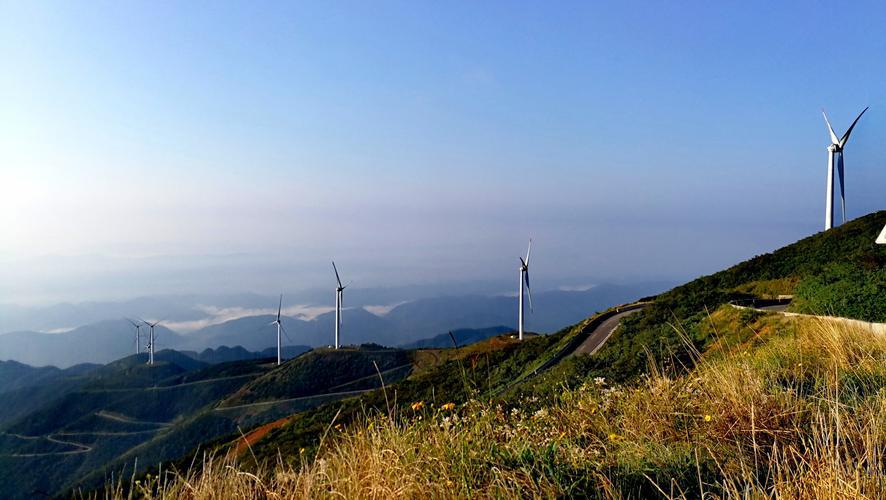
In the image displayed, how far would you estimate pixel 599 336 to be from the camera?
57531mm

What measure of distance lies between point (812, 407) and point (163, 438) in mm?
145310

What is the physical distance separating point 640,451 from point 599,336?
52.4m

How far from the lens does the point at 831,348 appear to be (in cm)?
1181

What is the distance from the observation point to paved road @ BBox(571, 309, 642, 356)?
53794 mm

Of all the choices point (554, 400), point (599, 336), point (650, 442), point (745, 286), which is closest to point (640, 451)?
point (650, 442)

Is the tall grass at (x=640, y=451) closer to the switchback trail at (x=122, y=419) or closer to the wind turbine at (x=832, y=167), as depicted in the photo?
the wind turbine at (x=832, y=167)

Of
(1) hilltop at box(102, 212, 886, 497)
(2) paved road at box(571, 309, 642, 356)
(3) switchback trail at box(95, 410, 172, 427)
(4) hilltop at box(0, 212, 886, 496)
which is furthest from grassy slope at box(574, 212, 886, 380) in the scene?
(3) switchback trail at box(95, 410, 172, 427)

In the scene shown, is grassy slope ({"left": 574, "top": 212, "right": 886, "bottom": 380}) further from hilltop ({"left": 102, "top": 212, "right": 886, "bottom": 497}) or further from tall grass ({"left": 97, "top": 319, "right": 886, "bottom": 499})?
tall grass ({"left": 97, "top": 319, "right": 886, "bottom": 499})

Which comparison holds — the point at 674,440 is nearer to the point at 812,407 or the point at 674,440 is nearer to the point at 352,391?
the point at 812,407

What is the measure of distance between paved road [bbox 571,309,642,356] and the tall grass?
144 feet

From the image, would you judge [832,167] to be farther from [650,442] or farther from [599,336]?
[650,442]

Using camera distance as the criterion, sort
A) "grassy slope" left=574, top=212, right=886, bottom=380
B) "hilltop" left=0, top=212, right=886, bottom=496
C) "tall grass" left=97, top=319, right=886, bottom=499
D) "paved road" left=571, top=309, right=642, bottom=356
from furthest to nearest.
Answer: "paved road" left=571, top=309, right=642, bottom=356 → "grassy slope" left=574, top=212, right=886, bottom=380 → "hilltop" left=0, top=212, right=886, bottom=496 → "tall grass" left=97, top=319, right=886, bottom=499

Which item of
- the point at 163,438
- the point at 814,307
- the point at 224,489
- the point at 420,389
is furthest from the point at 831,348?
the point at 163,438

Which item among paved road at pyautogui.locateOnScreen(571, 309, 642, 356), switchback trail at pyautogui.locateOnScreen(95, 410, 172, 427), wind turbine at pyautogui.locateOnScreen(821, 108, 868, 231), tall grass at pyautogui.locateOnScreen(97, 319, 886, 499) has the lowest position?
switchback trail at pyautogui.locateOnScreen(95, 410, 172, 427)
